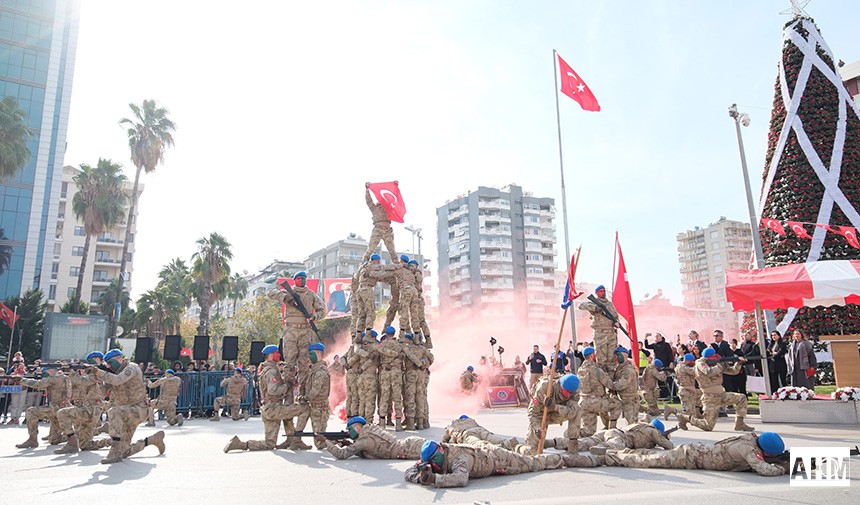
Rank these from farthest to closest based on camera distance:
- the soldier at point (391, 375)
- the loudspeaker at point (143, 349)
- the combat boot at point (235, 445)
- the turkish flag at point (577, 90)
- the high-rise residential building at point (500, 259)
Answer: the high-rise residential building at point (500, 259)
the loudspeaker at point (143, 349)
the turkish flag at point (577, 90)
the soldier at point (391, 375)
the combat boot at point (235, 445)

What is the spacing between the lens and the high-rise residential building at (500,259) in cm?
8244

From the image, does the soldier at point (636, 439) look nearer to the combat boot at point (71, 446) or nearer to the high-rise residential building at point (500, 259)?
the combat boot at point (71, 446)

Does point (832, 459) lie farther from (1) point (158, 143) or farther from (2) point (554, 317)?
(2) point (554, 317)

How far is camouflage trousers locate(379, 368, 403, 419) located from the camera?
12.6m

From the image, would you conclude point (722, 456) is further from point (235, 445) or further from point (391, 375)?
point (391, 375)

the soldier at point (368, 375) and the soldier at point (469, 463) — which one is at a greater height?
the soldier at point (368, 375)

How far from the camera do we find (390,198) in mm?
16172

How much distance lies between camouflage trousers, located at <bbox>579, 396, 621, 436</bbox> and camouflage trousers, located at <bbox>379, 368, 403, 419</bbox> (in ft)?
14.5

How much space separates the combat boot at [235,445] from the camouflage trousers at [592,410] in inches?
222

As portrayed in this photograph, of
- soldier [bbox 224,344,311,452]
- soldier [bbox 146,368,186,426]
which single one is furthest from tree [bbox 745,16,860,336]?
soldier [bbox 146,368,186,426]

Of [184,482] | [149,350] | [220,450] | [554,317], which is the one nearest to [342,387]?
[149,350]

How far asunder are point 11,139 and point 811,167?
40.2m

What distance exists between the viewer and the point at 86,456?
9.45m

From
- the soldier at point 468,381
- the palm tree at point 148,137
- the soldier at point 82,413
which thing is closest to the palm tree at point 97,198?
the palm tree at point 148,137
